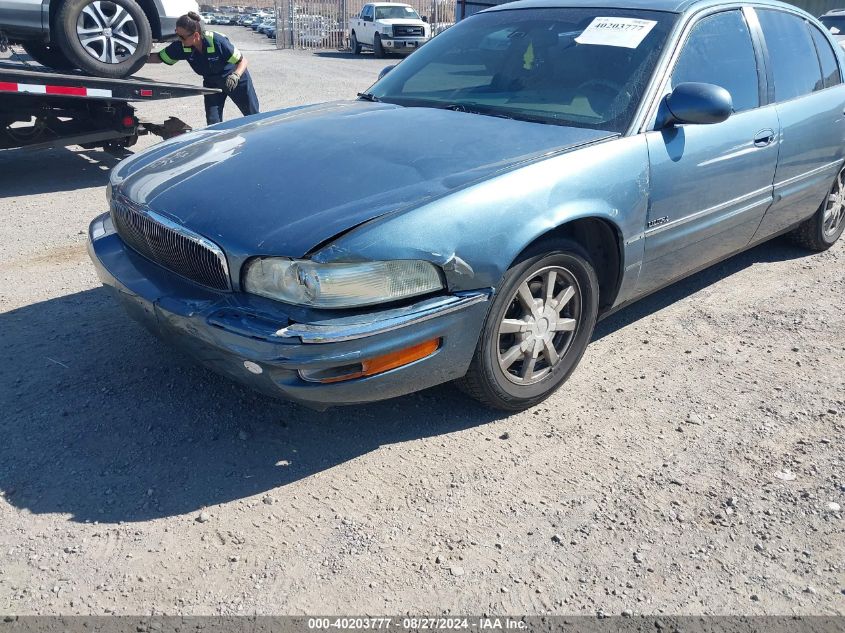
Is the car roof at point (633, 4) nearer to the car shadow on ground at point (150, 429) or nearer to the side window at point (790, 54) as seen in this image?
the side window at point (790, 54)

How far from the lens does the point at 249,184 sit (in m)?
2.95

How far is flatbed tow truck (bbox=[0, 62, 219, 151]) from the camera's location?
654 centimetres

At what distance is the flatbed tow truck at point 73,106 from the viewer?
21.5 ft

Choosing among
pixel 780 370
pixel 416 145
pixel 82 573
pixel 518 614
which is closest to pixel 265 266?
pixel 416 145

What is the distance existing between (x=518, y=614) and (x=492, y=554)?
10.3 inches

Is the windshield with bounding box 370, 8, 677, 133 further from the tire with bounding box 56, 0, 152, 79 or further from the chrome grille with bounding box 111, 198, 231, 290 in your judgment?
the tire with bounding box 56, 0, 152, 79

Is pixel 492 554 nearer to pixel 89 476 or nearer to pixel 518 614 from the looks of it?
pixel 518 614

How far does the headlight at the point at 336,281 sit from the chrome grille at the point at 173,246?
0.47 ft

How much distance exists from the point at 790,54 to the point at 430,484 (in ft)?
11.3

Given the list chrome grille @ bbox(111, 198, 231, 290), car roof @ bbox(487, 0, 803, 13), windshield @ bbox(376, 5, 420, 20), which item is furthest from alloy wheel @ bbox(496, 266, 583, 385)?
windshield @ bbox(376, 5, 420, 20)

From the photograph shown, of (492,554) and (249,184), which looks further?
(249,184)

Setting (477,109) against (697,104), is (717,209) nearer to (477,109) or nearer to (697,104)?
(697,104)

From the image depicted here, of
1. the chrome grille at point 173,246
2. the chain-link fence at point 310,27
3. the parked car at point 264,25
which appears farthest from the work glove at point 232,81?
the parked car at point 264,25

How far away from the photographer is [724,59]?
3.88 metres
